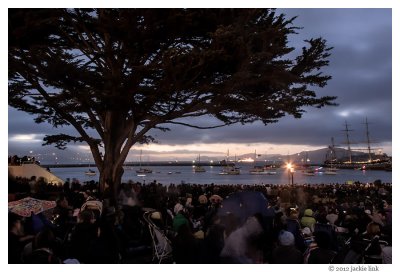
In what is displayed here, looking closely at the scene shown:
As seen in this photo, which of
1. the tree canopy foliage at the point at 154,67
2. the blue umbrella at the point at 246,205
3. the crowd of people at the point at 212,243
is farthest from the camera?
the tree canopy foliage at the point at 154,67

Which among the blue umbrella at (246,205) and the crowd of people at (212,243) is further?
the blue umbrella at (246,205)

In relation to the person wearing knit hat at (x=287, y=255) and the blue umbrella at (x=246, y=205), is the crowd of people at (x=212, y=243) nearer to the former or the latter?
the person wearing knit hat at (x=287, y=255)

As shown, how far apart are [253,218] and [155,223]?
238 cm

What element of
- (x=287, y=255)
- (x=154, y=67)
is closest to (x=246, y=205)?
(x=287, y=255)

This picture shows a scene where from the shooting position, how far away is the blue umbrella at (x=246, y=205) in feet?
24.7

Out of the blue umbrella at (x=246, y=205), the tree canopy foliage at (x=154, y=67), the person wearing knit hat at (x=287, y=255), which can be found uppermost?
the tree canopy foliage at (x=154, y=67)

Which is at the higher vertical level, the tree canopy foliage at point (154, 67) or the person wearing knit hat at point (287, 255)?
the tree canopy foliage at point (154, 67)

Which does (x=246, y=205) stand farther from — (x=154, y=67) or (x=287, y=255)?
(x=154, y=67)

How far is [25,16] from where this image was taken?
10.6 m

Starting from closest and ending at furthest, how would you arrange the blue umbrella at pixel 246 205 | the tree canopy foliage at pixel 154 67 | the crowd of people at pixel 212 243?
the crowd of people at pixel 212 243 < the blue umbrella at pixel 246 205 < the tree canopy foliage at pixel 154 67

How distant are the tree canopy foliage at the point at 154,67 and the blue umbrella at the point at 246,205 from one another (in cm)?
454

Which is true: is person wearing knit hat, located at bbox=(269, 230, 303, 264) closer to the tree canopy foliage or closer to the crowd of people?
the crowd of people

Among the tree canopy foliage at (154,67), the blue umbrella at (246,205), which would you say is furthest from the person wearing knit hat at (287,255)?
the tree canopy foliage at (154,67)
